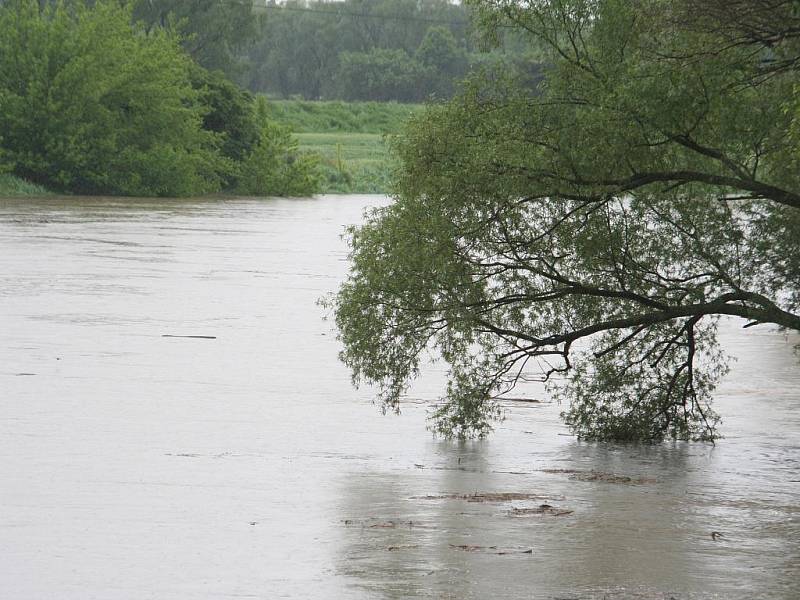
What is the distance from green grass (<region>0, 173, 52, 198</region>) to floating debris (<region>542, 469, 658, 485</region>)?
153ft

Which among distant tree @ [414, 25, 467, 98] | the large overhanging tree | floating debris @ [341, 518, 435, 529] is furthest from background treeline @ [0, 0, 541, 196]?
distant tree @ [414, 25, 467, 98]

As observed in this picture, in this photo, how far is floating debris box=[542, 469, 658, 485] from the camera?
14133 mm

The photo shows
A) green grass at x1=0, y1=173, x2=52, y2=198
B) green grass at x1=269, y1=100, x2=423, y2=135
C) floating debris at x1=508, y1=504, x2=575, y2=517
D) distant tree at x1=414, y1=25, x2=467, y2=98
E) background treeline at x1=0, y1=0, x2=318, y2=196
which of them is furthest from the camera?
distant tree at x1=414, y1=25, x2=467, y2=98

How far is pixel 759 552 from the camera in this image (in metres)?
10.8

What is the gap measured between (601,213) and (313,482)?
4.40 m

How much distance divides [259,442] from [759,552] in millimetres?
5647

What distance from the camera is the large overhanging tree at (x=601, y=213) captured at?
14766 mm

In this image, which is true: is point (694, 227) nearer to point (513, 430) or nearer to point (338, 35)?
point (513, 430)

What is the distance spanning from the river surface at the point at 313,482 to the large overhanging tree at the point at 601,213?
0.89 meters

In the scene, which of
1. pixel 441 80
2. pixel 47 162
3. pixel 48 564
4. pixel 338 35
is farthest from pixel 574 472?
pixel 338 35

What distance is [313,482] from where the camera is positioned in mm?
13102

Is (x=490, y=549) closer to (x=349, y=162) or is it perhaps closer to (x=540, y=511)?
(x=540, y=511)

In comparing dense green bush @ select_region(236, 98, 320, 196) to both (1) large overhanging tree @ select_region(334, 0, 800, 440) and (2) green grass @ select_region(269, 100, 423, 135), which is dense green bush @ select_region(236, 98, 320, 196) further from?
(1) large overhanging tree @ select_region(334, 0, 800, 440)

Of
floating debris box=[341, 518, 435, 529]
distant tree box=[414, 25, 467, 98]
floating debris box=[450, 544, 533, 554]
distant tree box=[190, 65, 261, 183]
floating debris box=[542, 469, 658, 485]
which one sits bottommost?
floating debris box=[542, 469, 658, 485]
